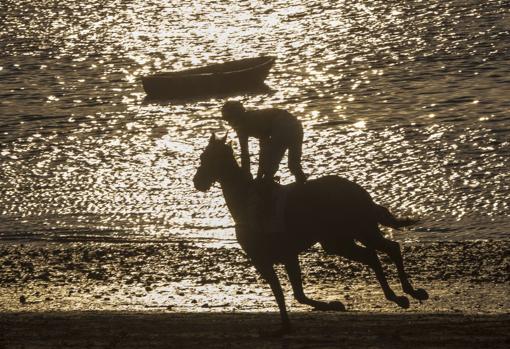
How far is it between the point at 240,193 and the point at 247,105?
29115 millimetres

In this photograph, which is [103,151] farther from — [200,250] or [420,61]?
[420,61]

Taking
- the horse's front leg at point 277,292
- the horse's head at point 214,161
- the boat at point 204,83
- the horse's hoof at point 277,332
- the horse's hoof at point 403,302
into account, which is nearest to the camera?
the horse's hoof at point 277,332

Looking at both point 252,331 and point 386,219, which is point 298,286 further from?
point 386,219

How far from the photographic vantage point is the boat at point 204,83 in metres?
46.6

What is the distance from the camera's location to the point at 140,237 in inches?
1017

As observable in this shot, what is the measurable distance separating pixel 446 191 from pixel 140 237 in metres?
7.72

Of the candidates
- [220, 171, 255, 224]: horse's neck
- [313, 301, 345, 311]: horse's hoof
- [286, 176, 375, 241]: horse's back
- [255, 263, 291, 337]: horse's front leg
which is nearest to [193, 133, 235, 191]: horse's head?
[220, 171, 255, 224]: horse's neck

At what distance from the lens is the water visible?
2838 centimetres

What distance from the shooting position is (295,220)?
16.6m

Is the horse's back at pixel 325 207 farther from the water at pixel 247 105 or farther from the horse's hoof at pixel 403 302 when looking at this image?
the water at pixel 247 105

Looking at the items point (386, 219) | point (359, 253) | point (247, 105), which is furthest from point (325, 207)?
point (247, 105)

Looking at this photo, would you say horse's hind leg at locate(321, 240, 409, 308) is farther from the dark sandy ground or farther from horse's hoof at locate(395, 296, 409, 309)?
the dark sandy ground

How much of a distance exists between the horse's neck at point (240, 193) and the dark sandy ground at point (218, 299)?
1539mm

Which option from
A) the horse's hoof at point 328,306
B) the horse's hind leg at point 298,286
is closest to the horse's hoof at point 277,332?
the horse's hind leg at point 298,286
